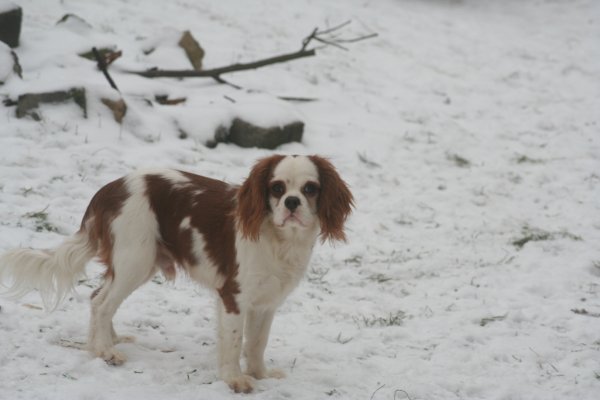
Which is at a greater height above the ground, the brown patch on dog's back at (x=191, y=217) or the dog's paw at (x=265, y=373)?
the brown patch on dog's back at (x=191, y=217)

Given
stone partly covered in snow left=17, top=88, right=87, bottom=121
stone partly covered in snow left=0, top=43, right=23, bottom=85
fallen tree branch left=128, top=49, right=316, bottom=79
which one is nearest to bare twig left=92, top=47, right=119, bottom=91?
stone partly covered in snow left=17, top=88, right=87, bottom=121

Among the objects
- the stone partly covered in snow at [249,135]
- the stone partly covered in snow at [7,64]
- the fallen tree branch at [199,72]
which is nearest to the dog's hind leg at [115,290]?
the stone partly covered in snow at [249,135]

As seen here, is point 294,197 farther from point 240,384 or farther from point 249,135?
point 249,135

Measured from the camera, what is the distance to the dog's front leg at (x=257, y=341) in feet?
13.2

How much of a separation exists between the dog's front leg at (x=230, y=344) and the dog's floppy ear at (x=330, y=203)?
0.73 meters

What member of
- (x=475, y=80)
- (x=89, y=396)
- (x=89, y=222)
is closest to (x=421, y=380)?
(x=89, y=396)

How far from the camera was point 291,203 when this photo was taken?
11.8ft

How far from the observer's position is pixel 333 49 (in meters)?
12.2

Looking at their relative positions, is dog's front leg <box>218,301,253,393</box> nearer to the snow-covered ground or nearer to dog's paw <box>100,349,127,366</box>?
the snow-covered ground

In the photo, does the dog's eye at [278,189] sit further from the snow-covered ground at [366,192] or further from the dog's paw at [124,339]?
the dog's paw at [124,339]

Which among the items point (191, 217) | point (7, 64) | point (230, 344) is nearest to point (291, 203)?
point (191, 217)

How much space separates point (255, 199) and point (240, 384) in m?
1.06

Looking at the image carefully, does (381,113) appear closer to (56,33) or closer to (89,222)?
(56,33)

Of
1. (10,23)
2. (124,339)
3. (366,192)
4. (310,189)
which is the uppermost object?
(310,189)
